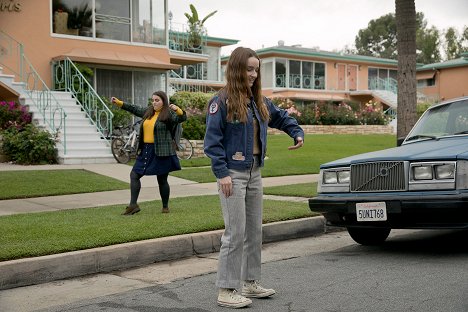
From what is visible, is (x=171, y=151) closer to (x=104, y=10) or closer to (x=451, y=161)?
(x=451, y=161)

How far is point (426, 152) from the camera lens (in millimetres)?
6551

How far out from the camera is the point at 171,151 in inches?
339

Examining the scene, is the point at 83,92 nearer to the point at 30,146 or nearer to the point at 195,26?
the point at 30,146

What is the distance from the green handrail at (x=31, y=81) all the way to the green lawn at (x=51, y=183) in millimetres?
3943

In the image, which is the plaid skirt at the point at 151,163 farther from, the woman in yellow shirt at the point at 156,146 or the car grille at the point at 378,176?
the car grille at the point at 378,176

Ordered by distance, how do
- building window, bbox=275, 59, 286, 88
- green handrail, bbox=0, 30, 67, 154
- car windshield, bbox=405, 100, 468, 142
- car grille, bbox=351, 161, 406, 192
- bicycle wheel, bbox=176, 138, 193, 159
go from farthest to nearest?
building window, bbox=275, 59, 286, 88
bicycle wheel, bbox=176, 138, 193, 159
green handrail, bbox=0, 30, 67, 154
car windshield, bbox=405, 100, 468, 142
car grille, bbox=351, 161, 406, 192

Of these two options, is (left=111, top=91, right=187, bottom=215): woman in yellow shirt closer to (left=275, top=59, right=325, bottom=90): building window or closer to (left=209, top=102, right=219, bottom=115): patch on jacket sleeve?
(left=209, top=102, right=219, bottom=115): patch on jacket sleeve

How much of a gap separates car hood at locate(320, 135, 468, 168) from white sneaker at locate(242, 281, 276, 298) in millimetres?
2265

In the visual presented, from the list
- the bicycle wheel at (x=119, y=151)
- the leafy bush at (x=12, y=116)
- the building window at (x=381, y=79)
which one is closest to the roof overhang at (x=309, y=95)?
the building window at (x=381, y=79)

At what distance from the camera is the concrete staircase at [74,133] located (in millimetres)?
15938

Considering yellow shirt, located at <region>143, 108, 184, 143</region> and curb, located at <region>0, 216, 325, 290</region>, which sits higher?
yellow shirt, located at <region>143, 108, 184, 143</region>

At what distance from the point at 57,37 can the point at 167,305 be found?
16.4 meters

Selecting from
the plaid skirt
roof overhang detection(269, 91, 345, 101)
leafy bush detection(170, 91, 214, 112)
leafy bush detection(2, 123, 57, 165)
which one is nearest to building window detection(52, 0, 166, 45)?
leafy bush detection(170, 91, 214, 112)

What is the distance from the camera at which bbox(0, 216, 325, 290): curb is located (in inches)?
223
